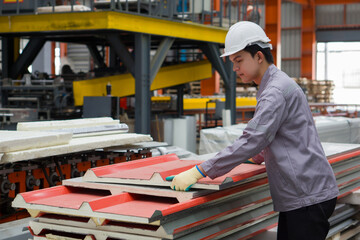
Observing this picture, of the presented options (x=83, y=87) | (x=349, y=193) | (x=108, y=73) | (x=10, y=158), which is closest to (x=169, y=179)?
(x=10, y=158)

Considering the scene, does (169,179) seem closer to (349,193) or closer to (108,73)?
(349,193)

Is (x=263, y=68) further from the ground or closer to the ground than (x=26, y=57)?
closer to the ground

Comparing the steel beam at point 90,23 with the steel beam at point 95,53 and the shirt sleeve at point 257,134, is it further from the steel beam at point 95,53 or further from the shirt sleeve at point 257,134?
the shirt sleeve at point 257,134

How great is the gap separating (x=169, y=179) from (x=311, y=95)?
21.4 m

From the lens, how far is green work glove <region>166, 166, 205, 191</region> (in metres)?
2.55

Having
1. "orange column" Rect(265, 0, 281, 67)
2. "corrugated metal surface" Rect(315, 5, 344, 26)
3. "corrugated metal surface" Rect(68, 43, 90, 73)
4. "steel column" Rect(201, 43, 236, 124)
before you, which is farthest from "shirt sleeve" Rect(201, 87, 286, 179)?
"corrugated metal surface" Rect(315, 5, 344, 26)

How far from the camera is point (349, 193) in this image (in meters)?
4.03

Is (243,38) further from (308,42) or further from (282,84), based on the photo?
(308,42)

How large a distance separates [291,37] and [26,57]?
2090 cm

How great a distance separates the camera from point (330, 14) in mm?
27984

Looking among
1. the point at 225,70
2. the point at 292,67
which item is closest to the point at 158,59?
the point at 225,70

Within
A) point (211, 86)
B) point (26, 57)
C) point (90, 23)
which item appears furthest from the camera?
point (211, 86)

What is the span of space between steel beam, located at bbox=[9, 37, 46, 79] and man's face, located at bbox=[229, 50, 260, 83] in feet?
22.0

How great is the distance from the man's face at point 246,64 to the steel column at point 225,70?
22.5 feet
